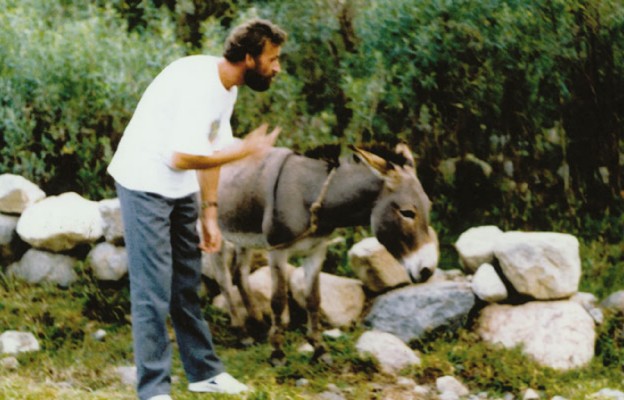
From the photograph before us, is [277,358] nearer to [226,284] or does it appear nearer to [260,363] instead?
[260,363]

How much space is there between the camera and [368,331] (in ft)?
22.5

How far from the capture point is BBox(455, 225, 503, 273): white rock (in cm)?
740

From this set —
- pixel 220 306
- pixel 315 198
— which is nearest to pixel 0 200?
pixel 220 306

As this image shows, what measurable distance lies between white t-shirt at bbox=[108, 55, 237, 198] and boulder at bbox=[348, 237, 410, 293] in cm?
280

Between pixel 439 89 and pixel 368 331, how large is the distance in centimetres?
308

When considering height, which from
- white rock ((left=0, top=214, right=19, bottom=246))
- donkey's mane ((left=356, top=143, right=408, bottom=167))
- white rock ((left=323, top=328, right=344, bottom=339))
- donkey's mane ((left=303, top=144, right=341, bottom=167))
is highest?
donkey's mane ((left=356, top=143, right=408, bottom=167))

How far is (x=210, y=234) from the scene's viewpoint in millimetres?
5098

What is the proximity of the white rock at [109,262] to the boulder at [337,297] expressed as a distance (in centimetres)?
145

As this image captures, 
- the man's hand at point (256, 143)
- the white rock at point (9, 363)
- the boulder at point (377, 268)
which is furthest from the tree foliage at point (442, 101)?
the man's hand at point (256, 143)

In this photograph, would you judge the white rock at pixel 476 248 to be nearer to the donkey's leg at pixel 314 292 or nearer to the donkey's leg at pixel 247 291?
the donkey's leg at pixel 314 292

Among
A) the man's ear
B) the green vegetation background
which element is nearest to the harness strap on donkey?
the green vegetation background

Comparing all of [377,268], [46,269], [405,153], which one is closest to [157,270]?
[405,153]

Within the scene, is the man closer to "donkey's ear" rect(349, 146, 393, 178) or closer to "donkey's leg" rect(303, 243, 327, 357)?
"donkey's ear" rect(349, 146, 393, 178)

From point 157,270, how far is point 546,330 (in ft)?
10.6
